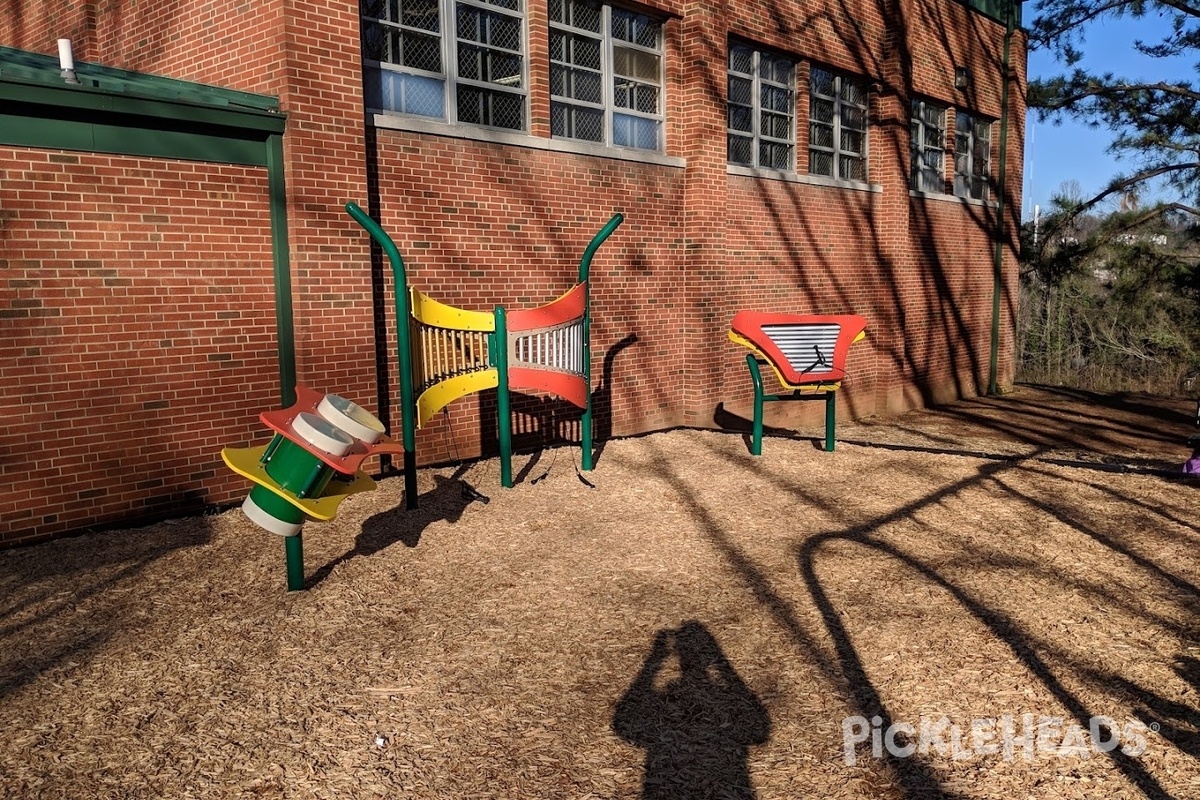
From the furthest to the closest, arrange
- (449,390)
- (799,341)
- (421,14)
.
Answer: (799,341), (421,14), (449,390)

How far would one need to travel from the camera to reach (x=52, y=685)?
4.02 meters

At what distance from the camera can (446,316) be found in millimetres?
6922

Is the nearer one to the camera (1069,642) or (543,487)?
(1069,642)

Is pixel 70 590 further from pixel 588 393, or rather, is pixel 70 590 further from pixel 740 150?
pixel 740 150

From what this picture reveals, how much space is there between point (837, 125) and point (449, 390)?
923 cm

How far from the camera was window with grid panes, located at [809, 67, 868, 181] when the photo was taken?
13.4 m

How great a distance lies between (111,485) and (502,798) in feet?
15.2

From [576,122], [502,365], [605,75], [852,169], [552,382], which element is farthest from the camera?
[852,169]

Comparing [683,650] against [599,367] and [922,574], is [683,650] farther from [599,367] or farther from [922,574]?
[599,367]

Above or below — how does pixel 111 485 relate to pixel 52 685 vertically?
above

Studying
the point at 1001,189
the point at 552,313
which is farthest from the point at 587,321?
the point at 1001,189

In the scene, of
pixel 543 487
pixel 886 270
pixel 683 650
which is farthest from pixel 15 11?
pixel 886 270

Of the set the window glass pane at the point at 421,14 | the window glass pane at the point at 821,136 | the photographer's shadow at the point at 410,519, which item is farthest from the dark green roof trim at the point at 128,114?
the window glass pane at the point at 821,136

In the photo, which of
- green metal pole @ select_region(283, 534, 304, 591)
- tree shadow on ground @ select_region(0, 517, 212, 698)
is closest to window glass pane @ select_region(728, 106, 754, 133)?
tree shadow on ground @ select_region(0, 517, 212, 698)
